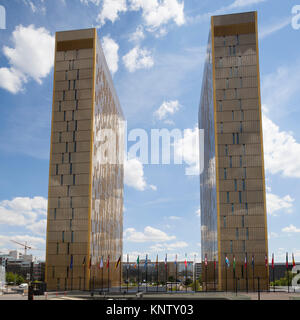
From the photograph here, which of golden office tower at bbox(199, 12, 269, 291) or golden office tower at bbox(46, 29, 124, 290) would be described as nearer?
golden office tower at bbox(199, 12, 269, 291)

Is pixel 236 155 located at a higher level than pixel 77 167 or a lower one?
higher

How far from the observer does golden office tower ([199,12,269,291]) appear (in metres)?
89.3

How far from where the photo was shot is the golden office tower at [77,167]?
92875 mm

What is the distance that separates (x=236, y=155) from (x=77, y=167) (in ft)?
123

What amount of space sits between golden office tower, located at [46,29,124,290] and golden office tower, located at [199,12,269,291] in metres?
28.8

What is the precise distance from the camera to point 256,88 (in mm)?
97625

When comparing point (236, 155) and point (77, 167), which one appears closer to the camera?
point (236, 155)

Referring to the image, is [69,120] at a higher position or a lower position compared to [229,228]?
higher

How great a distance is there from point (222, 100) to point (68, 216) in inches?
1790

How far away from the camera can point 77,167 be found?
321 ft

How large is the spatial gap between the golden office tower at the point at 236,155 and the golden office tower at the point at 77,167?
28759 mm

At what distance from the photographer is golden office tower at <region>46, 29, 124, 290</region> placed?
92875 millimetres
